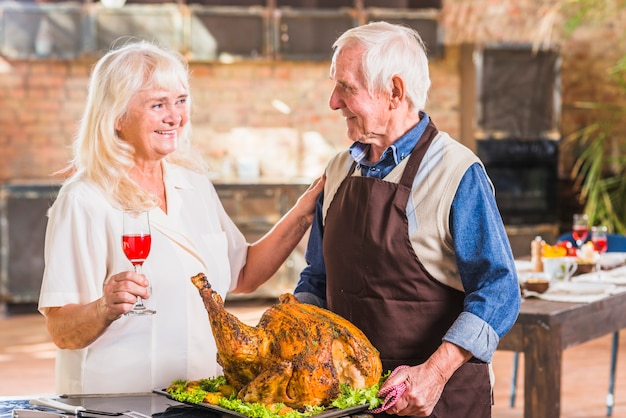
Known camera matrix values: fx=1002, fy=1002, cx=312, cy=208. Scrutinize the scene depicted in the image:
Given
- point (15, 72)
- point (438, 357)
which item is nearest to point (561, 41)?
point (15, 72)

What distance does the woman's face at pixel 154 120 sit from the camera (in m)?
2.76

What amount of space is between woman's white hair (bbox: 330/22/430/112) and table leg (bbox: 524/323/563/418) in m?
1.57

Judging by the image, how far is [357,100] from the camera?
2.39 meters

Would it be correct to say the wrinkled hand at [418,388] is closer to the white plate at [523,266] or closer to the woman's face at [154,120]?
the woman's face at [154,120]

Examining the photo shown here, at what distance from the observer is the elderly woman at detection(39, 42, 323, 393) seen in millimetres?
2660

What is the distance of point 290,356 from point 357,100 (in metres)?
0.67

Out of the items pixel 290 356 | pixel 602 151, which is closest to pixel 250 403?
pixel 290 356

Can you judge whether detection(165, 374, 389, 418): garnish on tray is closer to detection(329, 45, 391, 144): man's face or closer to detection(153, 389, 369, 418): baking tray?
detection(153, 389, 369, 418): baking tray

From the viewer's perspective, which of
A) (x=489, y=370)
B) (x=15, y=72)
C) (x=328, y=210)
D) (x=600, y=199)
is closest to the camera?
(x=489, y=370)

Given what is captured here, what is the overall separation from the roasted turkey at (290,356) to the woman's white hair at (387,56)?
0.61m

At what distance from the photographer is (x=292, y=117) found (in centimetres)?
945

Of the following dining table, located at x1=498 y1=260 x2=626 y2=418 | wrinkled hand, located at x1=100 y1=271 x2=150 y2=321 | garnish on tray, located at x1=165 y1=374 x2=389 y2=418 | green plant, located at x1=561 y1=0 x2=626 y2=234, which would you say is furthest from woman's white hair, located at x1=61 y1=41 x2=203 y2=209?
green plant, located at x1=561 y1=0 x2=626 y2=234

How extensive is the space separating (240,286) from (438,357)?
103 centimetres

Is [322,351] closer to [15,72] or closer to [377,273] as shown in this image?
[377,273]
